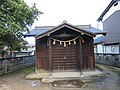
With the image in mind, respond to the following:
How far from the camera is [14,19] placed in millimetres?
13422

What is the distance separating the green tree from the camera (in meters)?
12.6

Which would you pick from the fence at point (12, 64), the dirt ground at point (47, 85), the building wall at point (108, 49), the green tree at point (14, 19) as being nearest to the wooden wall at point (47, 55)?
the green tree at point (14, 19)

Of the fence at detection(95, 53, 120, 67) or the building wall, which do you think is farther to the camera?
the building wall

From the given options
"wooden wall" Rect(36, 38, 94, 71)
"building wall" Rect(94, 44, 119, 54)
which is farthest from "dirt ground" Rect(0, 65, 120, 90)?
"building wall" Rect(94, 44, 119, 54)

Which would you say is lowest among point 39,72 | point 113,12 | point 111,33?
point 39,72

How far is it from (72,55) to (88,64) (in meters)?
1.50

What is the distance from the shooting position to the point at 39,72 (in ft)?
50.8

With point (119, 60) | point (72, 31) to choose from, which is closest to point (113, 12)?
point (119, 60)

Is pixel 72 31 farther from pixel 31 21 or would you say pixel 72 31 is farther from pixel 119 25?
pixel 119 25

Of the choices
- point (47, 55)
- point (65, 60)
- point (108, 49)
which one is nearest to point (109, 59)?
point (108, 49)

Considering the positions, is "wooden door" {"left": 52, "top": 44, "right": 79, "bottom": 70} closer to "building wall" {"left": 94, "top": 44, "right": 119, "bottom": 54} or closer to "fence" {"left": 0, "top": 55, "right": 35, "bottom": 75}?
"fence" {"left": 0, "top": 55, "right": 35, "bottom": 75}

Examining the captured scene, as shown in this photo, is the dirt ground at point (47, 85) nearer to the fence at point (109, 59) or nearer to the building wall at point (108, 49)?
the fence at point (109, 59)

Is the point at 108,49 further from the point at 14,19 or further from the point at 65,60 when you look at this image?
the point at 14,19

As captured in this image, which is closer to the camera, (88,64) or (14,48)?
(14,48)
